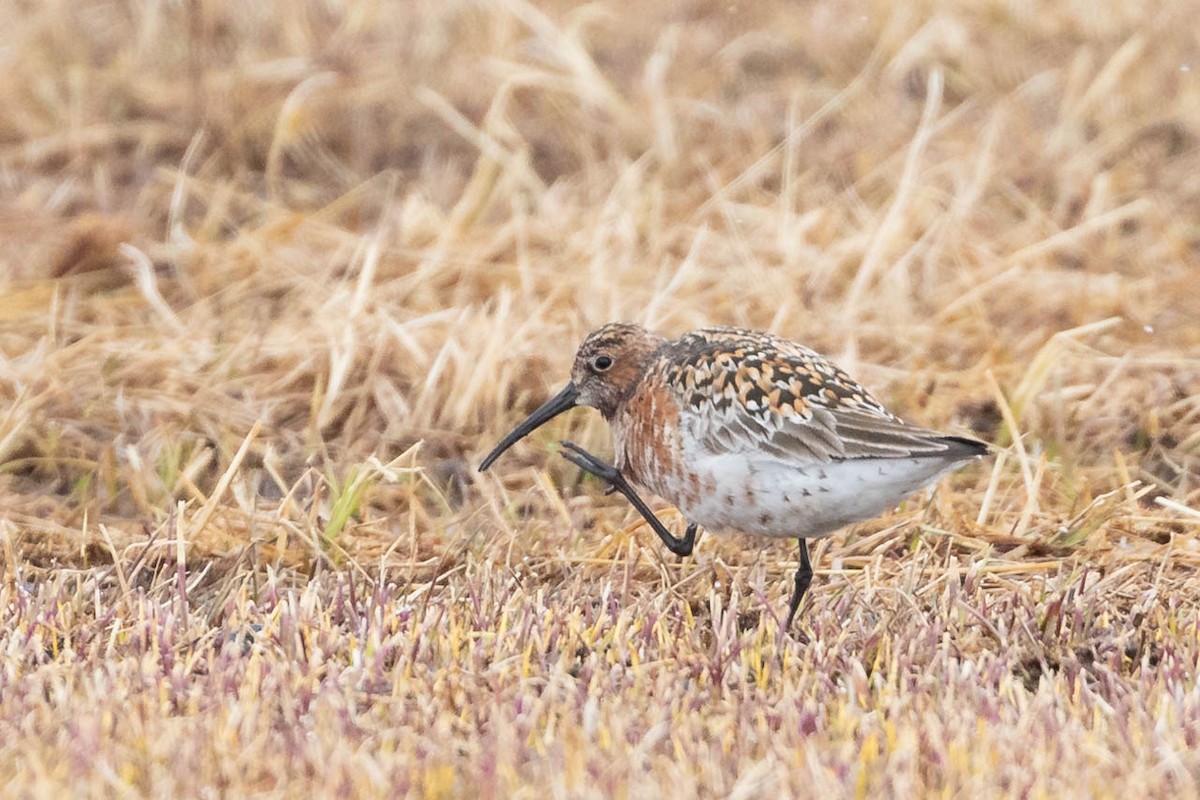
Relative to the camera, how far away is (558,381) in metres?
6.74

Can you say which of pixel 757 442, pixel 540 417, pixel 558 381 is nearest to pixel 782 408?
pixel 757 442

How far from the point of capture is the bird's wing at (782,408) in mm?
4605

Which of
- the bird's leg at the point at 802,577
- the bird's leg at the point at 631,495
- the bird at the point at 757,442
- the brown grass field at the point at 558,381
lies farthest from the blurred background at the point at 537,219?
the bird's leg at the point at 802,577

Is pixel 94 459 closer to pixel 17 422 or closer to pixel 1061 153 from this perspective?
pixel 17 422

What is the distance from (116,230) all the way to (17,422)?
1.92 meters

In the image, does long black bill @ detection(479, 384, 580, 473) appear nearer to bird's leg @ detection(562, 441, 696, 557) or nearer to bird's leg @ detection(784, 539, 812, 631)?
bird's leg @ detection(562, 441, 696, 557)

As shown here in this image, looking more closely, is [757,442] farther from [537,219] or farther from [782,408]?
[537,219]

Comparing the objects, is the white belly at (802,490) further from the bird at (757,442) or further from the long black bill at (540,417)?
the long black bill at (540,417)

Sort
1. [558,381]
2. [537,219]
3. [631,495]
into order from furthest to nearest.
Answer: [537,219]
[558,381]
[631,495]

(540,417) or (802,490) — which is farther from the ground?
(802,490)

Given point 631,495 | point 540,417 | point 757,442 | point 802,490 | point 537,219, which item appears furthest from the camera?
point 537,219

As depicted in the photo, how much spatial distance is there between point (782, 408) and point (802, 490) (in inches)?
10.4

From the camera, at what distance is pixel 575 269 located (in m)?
7.72

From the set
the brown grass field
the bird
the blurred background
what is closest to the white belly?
the bird
